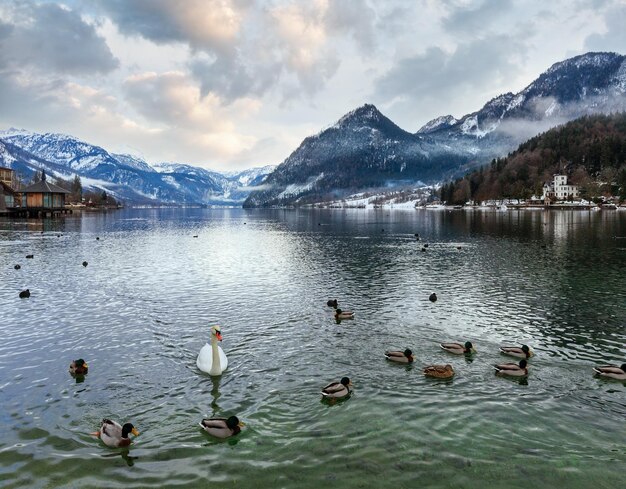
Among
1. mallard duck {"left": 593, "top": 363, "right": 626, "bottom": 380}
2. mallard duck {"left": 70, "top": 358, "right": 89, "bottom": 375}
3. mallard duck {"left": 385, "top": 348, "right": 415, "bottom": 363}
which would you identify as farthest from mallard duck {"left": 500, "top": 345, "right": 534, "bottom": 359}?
mallard duck {"left": 70, "top": 358, "right": 89, "bottom": 375}

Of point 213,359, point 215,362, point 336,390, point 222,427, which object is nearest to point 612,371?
point 336,390

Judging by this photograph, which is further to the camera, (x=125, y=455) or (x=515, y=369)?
(x=515, y=369)

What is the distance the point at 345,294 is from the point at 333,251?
32364mm

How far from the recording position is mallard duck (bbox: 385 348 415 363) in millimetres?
21953

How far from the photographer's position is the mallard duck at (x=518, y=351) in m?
22.3

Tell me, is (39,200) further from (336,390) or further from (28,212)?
(336,390)

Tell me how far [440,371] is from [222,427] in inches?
408

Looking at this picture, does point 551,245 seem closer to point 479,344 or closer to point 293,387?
point 479,344

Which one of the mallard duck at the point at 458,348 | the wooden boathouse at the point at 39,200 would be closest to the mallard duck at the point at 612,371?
the mallard duck at the point at 458,348

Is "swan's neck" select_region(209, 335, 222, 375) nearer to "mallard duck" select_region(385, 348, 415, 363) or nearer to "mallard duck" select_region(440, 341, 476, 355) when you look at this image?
"mallard duck" select_region(385, 348, 415, 363)

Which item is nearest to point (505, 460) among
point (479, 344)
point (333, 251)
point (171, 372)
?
point (479, 344)

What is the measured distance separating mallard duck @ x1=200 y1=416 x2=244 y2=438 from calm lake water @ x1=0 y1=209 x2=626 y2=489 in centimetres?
30

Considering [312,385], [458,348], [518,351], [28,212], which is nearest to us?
[312,385]

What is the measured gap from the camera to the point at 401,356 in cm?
2203
